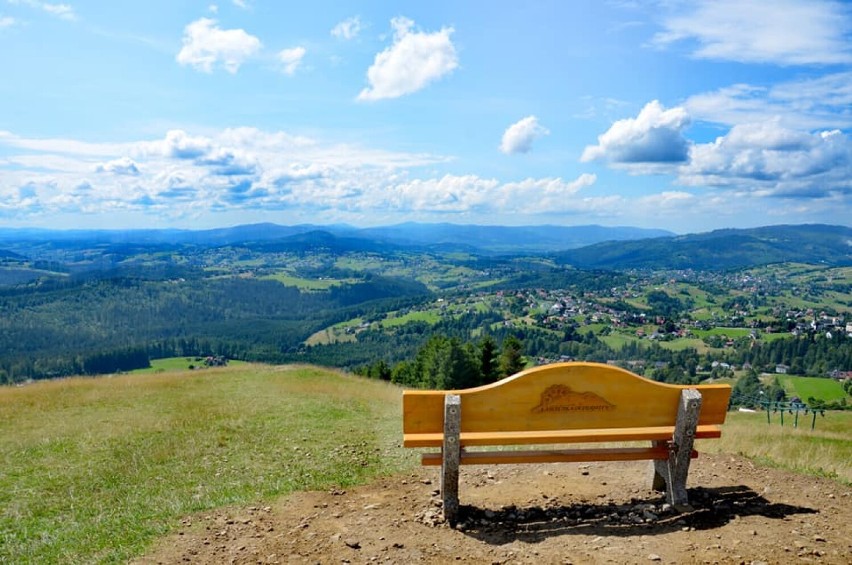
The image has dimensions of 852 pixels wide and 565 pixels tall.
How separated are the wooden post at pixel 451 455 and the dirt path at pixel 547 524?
20cm

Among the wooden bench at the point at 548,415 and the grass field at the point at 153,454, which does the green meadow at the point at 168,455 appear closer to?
the grass field at the point at 153,454

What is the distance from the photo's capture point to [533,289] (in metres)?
189

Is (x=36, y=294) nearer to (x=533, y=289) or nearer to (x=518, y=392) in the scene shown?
(x=533, y=289)

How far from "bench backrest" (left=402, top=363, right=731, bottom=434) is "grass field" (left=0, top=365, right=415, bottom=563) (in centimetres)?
267

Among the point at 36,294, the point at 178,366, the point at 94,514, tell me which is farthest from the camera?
the point at 36,294

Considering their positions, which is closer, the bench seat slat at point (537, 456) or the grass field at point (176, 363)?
the bench seat slat at point (537, 456)

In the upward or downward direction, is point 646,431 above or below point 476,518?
above

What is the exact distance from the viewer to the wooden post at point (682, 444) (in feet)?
17.5

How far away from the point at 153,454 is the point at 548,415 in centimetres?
732

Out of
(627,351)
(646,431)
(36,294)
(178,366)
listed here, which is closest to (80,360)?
(178,366)

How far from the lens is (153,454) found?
8.88 metres

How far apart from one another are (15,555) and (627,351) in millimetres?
95217

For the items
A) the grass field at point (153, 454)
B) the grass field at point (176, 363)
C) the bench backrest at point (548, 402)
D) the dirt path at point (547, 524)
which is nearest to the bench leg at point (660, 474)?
the dirt path at point (547, 524)

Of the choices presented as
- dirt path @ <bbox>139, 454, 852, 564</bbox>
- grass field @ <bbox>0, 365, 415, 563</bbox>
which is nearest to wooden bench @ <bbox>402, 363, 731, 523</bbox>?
dirt path @ <bbox>139, 454, 852, 564</bbox>
